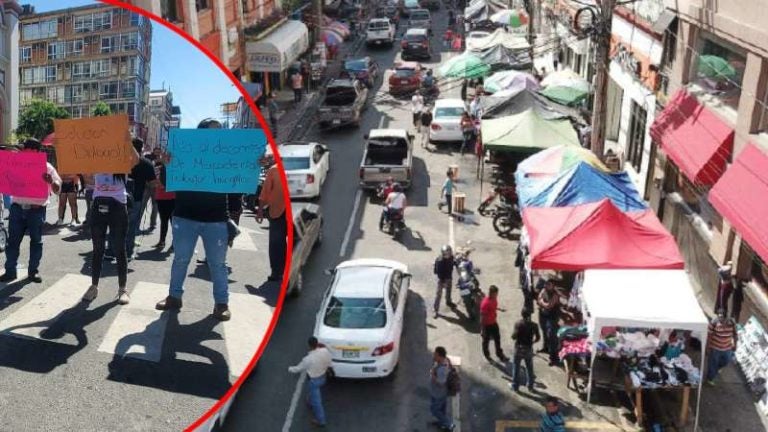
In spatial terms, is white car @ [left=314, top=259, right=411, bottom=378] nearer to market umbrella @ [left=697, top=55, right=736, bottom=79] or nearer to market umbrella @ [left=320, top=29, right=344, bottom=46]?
market umbrella @ [left=697, top=55, right=736, bottom=79]

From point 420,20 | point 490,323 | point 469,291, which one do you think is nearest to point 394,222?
point 469,291

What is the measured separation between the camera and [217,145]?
2.45 meters

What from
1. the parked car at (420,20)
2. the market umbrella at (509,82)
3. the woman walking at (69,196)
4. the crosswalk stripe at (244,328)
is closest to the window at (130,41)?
the woman walking at (69,196)

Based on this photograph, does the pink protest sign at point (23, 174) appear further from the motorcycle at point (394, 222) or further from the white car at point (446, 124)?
the white car at point (446, 124)

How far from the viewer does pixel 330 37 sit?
44656 mm

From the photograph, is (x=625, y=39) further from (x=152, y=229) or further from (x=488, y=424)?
(x=152, y=229)

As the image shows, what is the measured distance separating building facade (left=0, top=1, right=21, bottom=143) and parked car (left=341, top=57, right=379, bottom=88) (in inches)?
1355

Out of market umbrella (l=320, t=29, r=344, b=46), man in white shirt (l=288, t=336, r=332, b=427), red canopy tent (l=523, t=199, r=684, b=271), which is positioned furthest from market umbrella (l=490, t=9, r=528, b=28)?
man in white shirt (l=288, t=336, r=332, b=427)

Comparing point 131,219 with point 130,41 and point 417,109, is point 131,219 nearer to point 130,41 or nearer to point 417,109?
point 130,41

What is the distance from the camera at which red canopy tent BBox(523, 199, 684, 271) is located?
13016 millimetres

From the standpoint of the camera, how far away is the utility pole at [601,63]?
1789 cm

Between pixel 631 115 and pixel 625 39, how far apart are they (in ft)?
8.53

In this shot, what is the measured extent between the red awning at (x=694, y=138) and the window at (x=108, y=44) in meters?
14.6

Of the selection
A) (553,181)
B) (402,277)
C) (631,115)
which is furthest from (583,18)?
(402,277)
